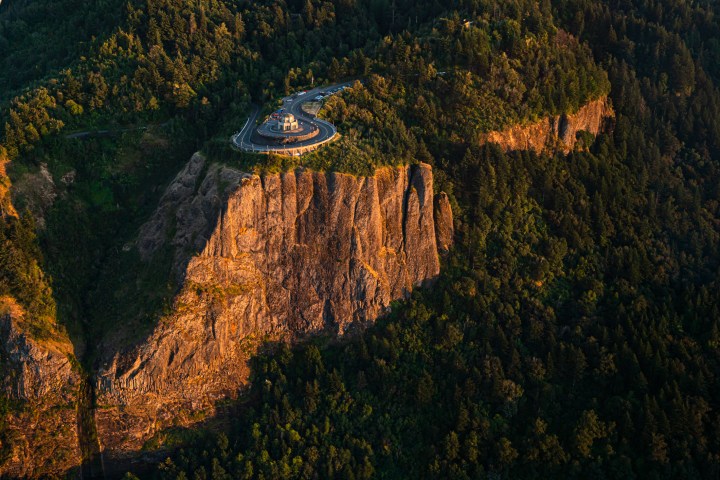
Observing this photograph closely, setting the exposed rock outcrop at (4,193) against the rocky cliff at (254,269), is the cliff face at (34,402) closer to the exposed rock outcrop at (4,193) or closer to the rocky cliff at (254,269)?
the rocky cliff at (254,269)

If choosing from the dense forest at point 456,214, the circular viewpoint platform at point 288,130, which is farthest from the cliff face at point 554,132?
the circular viewpoint platform at point 288,130

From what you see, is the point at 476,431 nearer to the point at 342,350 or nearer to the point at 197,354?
the point at 342,350

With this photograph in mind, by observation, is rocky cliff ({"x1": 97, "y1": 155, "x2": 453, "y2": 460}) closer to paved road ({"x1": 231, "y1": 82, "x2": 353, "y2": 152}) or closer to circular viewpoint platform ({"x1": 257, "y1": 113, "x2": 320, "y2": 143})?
paved road ({"x1": 231, "y1": 82, "x2": 353, "y2": 152})

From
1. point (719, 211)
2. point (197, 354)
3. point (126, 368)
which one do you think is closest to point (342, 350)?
point (197, 354)

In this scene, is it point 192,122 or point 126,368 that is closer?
point 126,368

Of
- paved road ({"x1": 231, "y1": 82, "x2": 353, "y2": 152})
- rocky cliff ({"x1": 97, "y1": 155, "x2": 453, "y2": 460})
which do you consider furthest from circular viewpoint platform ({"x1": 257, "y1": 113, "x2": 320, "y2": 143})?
rocky cliff ({"x1": 97, "y1": 155, "x2": 453, "y2": 460})
